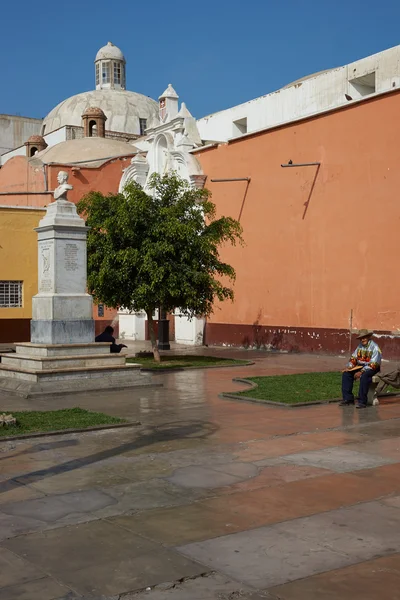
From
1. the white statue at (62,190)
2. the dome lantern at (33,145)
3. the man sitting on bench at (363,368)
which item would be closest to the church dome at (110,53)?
the dome lantern at (33,145)

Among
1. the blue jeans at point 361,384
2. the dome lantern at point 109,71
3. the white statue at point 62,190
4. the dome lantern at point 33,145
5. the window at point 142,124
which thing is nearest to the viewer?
the blue jeans at point 361,384

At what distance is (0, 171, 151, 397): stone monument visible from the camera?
514 inches

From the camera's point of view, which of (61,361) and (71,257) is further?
(71,257)

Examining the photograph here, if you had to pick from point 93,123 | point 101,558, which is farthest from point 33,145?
point 101,558

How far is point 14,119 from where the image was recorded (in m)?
57.1

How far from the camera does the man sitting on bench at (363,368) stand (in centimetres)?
1081

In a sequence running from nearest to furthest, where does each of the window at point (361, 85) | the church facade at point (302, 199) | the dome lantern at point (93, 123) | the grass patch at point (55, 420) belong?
the grass patch at point (55, 420) → the church facade at point (302, 199) → the window at point (361, 85) → the dome lantern at point (93, 123)

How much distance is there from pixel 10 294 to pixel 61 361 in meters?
14.7

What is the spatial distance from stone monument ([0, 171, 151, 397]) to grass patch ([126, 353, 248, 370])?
3.49 metres

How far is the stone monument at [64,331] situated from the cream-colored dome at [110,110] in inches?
1488

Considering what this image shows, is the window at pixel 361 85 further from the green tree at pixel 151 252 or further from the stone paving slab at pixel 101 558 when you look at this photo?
the stone paving slab at pixel 101 558

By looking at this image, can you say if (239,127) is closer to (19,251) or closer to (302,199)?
(19,251)

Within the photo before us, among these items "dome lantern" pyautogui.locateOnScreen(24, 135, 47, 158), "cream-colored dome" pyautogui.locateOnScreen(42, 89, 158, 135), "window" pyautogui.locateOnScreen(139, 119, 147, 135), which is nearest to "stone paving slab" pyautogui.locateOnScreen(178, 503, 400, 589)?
"dome lantern" pyautogui.locateOnScreen(24, 135, 47, 158)

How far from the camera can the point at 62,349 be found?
43.6ft
